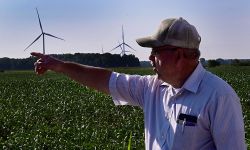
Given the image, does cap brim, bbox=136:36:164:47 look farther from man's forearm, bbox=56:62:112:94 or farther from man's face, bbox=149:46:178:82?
man's forearm, bbox=56:62:112:94

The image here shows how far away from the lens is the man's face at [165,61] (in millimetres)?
3371

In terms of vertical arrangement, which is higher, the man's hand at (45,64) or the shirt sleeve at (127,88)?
the man's hand at (45,64)

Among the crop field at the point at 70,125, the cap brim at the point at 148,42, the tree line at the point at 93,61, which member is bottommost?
the crop field at the point at 70,125

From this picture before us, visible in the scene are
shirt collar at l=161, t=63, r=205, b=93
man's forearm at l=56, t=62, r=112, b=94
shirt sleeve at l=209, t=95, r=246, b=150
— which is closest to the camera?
shirt sleeve at l=209, t=95, r=246, b=150

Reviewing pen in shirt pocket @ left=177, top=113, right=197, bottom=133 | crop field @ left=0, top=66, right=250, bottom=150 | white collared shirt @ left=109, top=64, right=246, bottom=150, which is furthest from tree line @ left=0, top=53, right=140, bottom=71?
pen in shirt pocket @ left=177, top=113, right=197, bottom=133

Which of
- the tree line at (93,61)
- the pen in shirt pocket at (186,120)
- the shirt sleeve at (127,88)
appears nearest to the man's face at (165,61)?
the pen in shirt pocket at (186,120)

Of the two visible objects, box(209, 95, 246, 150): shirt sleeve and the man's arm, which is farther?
the man's arm

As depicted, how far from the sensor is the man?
10.4ft

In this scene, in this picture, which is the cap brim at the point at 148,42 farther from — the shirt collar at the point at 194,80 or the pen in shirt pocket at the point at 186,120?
the pen in shirt pocket at the point at 186,120

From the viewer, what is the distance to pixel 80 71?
13.2ft

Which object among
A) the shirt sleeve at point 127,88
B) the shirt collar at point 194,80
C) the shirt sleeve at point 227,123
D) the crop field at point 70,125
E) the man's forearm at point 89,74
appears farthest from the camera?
the crop field at point 70,125

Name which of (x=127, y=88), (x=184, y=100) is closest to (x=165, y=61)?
(x=184, y=100)

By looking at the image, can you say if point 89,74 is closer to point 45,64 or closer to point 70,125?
point 45,64

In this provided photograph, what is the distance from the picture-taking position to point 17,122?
63.3ft
